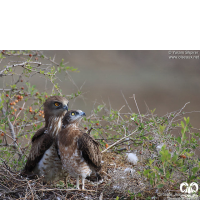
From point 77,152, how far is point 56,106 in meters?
0.69

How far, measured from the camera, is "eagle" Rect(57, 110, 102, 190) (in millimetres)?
3516

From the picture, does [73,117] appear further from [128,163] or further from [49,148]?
[128,163]

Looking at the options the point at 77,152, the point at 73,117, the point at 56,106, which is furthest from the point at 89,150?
the point at 56,106

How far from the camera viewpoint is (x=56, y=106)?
3828 mm

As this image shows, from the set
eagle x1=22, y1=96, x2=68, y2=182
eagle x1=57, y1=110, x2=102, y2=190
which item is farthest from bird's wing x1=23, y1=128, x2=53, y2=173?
eagle x1=57, y1=110, x2=102, y2=190

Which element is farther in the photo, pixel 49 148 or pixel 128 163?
pixel 128 163

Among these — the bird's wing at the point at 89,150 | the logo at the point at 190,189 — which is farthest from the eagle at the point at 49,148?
the logo at the point at 190,189

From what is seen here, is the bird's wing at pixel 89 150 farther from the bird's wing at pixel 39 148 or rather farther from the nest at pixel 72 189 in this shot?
the bird's wing at pixel 39 148

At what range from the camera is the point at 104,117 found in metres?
4.21

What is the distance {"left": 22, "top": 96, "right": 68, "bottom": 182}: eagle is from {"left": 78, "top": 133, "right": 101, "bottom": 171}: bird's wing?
0.40m

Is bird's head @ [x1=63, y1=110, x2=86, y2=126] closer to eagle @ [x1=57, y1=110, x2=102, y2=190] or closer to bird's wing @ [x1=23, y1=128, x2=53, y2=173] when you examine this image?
eagle @ [x1=57, y1=110, x2=102, y2=190]
